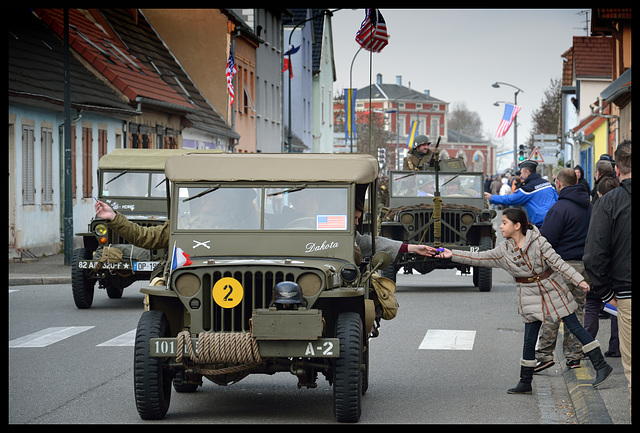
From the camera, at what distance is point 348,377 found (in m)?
7.64

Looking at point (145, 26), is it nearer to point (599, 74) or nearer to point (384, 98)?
point (599, 74)

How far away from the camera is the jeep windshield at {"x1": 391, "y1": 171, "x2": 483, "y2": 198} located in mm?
20703

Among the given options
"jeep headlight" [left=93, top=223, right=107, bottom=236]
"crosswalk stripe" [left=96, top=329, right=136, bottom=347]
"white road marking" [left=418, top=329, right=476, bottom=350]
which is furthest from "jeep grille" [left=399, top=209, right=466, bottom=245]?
"crosswalk stripe" [left=96, top=329, right=136, bottom=347]

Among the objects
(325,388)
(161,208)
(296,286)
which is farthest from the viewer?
(161,208)

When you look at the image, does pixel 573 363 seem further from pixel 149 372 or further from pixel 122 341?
pixel 122 341

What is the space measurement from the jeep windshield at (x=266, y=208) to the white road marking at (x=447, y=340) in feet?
12.2

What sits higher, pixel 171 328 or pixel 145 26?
pixel 145 26

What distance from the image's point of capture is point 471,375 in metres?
10.2

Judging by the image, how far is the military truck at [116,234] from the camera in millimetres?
15781

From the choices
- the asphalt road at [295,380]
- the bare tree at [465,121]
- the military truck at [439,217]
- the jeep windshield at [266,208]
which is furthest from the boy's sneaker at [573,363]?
the bare tree at [465,121]

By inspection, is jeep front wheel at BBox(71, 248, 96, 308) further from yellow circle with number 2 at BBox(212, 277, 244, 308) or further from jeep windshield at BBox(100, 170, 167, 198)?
yellow circle with number 2 at BBox(212, 277, 244, 308)

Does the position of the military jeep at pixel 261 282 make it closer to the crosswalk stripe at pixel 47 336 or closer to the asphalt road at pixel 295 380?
the asphalt road at pixel 295 380
